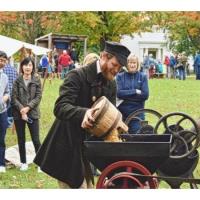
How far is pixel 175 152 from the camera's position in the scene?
5.02 m

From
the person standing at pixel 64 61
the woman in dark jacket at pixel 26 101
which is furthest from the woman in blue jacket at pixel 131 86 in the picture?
the person standing at pixel 64 61

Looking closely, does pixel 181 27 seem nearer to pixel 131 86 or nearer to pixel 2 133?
pixel 131 86

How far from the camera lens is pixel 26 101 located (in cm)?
693

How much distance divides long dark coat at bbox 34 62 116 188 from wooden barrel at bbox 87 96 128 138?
11 centimetres

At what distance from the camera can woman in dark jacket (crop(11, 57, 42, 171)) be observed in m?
6.85

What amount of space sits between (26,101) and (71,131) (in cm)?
267

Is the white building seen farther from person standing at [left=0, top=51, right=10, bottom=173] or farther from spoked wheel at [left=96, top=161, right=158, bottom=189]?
spoked wheel at [left=96, top=161, right=158, bottom=189]

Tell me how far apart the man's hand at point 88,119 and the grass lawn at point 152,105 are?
2184 millimetres

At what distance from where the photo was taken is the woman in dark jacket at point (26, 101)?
22.5ft

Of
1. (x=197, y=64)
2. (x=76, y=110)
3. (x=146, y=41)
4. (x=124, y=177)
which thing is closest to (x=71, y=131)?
(x=76, y=110)

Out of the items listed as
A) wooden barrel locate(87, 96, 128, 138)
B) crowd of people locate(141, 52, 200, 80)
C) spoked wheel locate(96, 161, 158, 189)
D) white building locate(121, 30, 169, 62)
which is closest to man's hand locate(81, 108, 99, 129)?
wooden barrel locate(87, 96, 128, 138)
